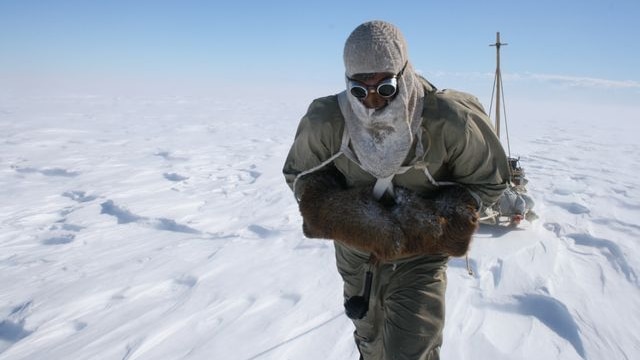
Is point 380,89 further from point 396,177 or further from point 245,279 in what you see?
point 245,279

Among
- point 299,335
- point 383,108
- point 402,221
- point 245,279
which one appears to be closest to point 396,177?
point 402,221

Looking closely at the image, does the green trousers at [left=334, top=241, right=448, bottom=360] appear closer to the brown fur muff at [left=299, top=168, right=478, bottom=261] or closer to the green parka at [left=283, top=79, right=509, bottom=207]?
the brown fur muff at [left=299, top=168, right=478, bottom=261]

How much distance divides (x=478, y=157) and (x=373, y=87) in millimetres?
473

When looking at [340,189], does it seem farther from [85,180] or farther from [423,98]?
[85,180]

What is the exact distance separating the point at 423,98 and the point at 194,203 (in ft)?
19.4

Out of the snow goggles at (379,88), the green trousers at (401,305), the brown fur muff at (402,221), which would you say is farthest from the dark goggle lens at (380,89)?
the green trousers at (401,305)

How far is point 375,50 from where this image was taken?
4.65 ft

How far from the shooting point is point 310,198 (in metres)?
1.74

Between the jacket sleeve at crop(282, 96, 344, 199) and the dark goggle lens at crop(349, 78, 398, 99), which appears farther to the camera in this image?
the jacket sleeve at crop(282, 96, 344, 199)

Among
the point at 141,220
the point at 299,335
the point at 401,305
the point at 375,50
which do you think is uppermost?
the point at 375,50

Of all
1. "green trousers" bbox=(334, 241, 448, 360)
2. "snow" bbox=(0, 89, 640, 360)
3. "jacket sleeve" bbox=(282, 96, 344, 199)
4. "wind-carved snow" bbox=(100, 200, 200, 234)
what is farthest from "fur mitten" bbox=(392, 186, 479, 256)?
"wind-carved snow" bbox=(100, 200, 200, 234)

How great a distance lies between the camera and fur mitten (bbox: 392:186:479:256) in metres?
1.59

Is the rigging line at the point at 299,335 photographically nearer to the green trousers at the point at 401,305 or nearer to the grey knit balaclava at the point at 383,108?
the green trousers at the point at 401,305

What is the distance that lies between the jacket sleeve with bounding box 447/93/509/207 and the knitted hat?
0.30 meters
